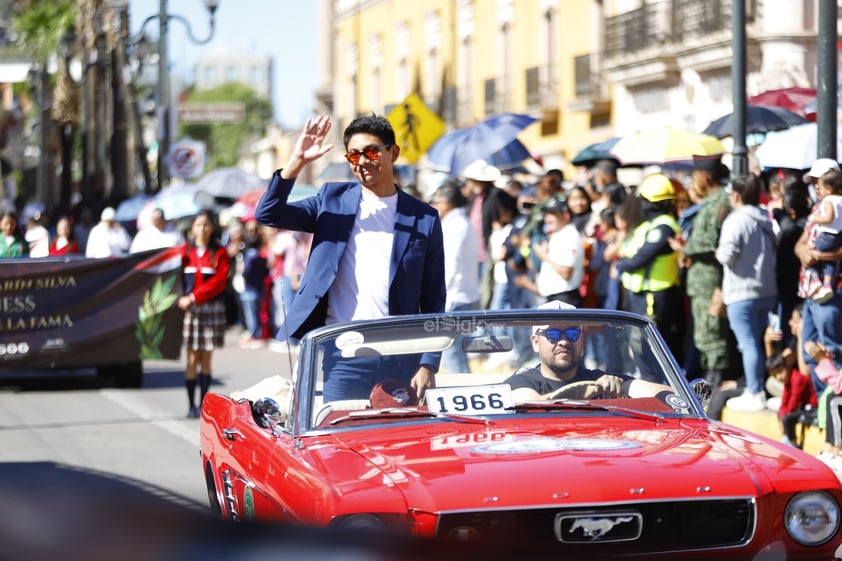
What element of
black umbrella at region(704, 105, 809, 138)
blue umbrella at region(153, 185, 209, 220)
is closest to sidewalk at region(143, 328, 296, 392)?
black umbrella at region(704, 105, 809, 138)

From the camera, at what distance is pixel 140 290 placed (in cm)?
1678

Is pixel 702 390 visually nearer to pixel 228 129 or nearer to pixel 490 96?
pixel 490 96

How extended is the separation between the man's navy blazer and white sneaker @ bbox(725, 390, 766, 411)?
488cm

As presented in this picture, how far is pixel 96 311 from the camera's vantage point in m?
16.7

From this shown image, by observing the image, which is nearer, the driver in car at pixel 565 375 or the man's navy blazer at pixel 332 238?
the driver in car at pixel 565 375

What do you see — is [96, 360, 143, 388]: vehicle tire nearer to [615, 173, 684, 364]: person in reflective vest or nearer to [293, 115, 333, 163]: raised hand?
[615, 173, 684, 364]: person in reflective vest

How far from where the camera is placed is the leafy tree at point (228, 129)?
12794 cm

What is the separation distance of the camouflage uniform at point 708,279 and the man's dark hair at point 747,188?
1.37ft

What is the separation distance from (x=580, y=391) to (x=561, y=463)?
124 centimetres

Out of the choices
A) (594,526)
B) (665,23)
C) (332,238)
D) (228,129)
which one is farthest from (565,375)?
(228,129)

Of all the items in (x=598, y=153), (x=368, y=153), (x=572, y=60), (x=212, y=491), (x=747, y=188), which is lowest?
(x=212, y=491)

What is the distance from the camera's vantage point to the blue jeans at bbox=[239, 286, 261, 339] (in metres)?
24.4

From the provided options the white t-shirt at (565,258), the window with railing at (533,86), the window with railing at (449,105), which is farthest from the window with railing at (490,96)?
the white t-shirt at (565,258)

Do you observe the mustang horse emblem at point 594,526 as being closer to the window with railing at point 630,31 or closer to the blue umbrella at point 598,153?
the blue umbrella at point 598,153
